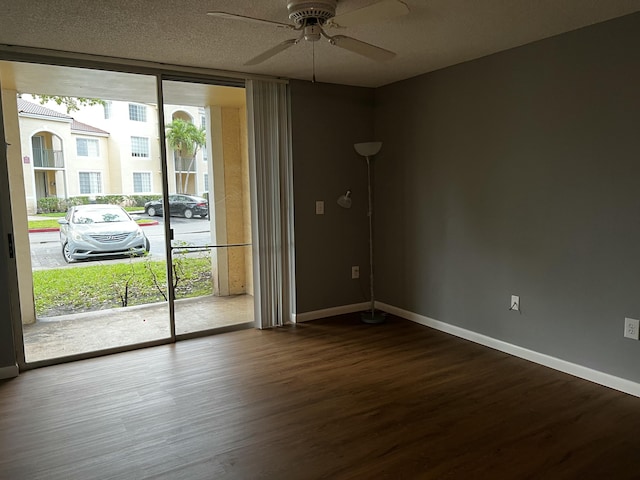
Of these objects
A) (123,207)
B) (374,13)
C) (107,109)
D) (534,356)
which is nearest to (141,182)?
(123,207)

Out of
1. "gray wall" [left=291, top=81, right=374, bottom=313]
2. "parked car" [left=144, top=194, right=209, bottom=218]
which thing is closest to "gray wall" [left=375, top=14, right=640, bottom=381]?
"gray wall" [left=291, top=81, right=374, bottom=313]

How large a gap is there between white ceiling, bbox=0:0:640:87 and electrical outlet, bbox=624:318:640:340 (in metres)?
1.88

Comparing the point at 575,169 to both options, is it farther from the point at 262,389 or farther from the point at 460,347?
the point at 262,389

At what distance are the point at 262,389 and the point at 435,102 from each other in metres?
2.85

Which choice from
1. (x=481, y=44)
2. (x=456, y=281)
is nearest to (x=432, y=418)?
(x=456, y=281)

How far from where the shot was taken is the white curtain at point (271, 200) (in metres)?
4.24

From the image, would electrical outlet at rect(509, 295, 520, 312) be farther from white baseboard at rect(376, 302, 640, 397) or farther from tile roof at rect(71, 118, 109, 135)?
tile roof at rect(71, 118, 109, 135)

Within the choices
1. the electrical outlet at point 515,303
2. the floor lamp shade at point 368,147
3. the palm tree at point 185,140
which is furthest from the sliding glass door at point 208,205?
the electrical outlet at point 515,303

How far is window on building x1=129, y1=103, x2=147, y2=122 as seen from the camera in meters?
3.90

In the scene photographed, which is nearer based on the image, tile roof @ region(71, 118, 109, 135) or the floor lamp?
tile roof @ region(71, 118, 109, 135)

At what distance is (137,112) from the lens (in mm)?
3912

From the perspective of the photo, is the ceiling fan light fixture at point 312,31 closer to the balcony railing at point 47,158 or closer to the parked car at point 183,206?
the parked car at point 183,206

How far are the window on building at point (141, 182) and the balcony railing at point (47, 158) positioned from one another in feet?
1.80

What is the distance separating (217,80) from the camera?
4.12 metres
